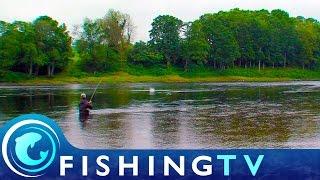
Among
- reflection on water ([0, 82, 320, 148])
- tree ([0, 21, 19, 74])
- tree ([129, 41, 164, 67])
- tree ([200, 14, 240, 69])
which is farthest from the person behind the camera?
tree ([200, 14, 240, 69])

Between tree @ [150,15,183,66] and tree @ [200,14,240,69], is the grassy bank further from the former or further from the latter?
tree @ [150,15,183,66]

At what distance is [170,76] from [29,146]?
8023 centimetres

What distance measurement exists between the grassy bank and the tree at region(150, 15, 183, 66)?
3.54 meters

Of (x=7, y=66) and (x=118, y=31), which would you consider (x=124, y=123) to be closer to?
(x=7, y=66)

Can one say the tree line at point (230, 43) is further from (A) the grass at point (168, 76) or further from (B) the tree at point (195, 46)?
(A) the grass at point (168, 76)

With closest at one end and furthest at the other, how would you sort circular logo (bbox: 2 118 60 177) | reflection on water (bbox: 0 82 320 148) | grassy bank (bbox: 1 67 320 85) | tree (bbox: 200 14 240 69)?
1. circular logo (bbox: 2 118 60 177)
2. reflection on water (bbox: 0 82 320 148)
3. grassy bank (bbox: 1 67 320 85)
4. tree (bbox: 200 14 240 69)

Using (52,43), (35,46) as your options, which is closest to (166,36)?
(52,43)

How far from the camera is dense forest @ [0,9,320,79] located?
7969 centimetres

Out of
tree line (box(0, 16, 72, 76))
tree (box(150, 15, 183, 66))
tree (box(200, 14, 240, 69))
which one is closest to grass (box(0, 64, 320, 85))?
tree line (box(0, 16, 72, 76))

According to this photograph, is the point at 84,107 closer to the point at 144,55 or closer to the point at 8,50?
the point at 8,50

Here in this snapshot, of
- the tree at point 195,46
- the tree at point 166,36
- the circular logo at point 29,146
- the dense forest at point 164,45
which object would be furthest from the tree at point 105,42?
the circular logo at point 29,146

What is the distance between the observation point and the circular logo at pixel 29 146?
32.5 feet

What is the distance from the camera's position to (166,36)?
97.0m

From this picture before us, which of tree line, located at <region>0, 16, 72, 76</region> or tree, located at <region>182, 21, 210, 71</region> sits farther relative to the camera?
tree, located at <region>182, 21, 210, 71</region>
